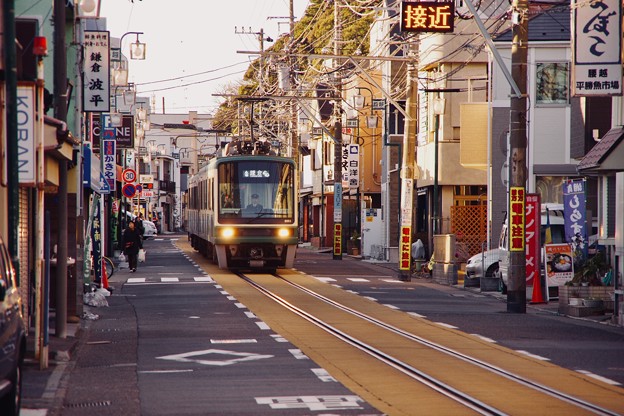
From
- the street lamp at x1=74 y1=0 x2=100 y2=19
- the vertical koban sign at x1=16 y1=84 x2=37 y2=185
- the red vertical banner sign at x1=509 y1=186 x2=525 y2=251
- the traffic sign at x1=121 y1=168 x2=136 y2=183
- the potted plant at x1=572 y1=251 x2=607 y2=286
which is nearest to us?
the vertical koban sign at x1=16 y1=84 x2=37 y2=185

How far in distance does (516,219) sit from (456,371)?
10.7 meters

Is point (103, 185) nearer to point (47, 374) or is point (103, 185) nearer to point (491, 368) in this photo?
point (47, 374)

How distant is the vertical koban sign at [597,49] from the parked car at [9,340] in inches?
525

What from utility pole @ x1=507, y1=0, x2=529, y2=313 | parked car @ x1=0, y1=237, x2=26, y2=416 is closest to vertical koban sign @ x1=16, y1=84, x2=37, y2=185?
parked car @ x1=0, y1=237, x2=26, y2=416

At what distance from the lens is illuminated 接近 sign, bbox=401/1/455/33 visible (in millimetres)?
24297

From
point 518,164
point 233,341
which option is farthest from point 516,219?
point 233,341

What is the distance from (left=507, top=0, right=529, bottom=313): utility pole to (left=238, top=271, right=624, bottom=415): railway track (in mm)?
2570

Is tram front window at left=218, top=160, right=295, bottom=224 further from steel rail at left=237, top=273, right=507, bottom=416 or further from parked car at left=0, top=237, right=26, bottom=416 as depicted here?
parked car at left=0, top=237, right=26, bottom=416

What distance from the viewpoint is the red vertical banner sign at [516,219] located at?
2355 centimetres

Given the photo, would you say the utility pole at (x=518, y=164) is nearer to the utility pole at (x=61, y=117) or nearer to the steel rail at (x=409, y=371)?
the steel rail at (x=409, y=371)

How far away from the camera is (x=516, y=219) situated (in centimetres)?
2364

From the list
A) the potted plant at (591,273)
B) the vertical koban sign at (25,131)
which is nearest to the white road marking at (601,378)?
the vertical koban sign at (25,131)

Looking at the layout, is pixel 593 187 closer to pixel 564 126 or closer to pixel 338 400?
pixel 564 126

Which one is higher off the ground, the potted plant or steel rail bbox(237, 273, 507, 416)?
the potted plant
